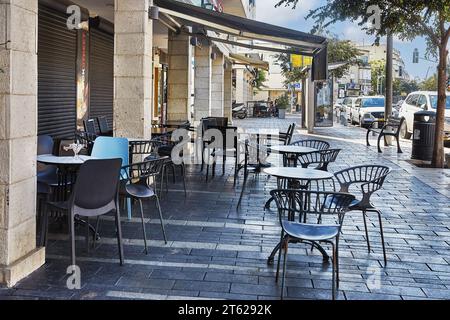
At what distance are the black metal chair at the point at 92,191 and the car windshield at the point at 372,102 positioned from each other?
81.4 feet

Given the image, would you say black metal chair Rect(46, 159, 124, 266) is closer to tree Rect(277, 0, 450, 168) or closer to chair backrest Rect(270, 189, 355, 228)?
chair backrest Rect(270, 189, 355, 228)

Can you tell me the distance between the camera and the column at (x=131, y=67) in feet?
26.5

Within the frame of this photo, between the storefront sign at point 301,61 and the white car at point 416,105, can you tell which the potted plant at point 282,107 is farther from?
the white car at point 416,105

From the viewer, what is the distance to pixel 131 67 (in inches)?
322

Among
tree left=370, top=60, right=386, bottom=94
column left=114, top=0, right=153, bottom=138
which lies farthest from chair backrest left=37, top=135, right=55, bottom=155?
tree left=370, top=60, right=386, bottom=94

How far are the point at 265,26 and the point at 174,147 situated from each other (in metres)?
2.67

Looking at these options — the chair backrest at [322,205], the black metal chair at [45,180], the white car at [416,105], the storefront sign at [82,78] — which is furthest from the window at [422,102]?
the chair backrest at [322,205]

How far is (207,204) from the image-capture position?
7.32 meters

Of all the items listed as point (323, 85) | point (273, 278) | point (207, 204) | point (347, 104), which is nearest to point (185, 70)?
point (207, 204)

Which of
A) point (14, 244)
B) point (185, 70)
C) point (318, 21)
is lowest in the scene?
point (14, 244)

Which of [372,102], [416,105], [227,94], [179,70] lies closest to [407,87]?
[372,102]

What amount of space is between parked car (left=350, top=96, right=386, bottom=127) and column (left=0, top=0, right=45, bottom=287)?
22.9 metres
